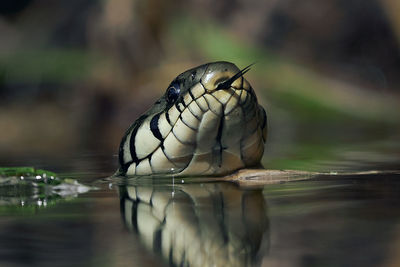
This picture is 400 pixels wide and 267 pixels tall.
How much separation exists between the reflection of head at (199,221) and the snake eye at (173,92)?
44 cm

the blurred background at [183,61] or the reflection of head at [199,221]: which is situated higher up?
the blurred background at [183,61]

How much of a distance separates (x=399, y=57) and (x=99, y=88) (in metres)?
4.65

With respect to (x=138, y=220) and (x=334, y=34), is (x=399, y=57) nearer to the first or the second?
(x=334, y=34)

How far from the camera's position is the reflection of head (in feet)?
5.66

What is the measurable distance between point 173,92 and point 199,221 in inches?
56.3

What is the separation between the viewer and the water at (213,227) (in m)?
1.69

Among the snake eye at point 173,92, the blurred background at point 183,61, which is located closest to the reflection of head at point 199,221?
the snake eye at point 173,92

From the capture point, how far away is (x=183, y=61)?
11453mm

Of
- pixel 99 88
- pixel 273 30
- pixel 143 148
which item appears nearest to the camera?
pixel 143 148

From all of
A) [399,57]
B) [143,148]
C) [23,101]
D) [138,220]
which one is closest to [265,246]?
[138,220]

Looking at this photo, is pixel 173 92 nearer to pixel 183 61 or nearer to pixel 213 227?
pixel 213 227

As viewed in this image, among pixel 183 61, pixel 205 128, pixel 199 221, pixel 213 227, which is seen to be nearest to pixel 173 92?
pixel 205 128

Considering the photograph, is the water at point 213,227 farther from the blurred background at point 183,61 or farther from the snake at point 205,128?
the blurred background at point 183,61

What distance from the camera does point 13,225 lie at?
231 centimetres
